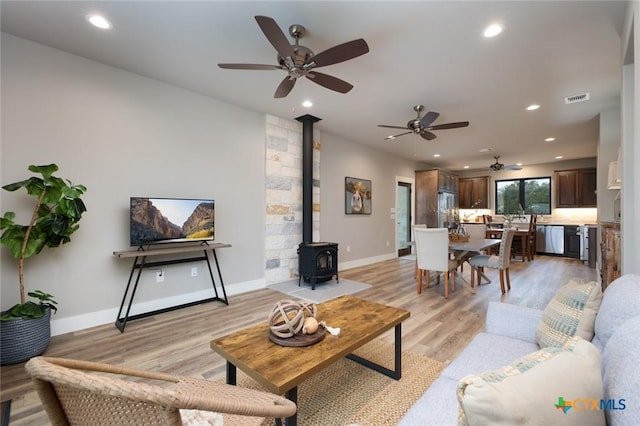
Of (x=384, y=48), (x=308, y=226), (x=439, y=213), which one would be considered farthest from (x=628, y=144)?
(x=439, y=213)

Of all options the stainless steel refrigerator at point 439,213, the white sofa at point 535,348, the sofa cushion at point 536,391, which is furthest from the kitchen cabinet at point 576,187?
the sofa cushion at point 536,391

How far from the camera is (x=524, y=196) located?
8.36m

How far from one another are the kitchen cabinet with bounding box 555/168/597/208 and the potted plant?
1019 cm

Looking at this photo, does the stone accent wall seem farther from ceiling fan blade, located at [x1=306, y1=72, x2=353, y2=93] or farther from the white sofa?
the white sofa

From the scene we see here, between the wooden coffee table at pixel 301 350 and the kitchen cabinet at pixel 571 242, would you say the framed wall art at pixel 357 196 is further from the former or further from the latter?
the kitchen cabinet at pixel 571 242

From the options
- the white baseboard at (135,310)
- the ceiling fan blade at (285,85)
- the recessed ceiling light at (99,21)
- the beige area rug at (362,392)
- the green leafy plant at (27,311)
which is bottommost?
the beige area rug at (362,392)

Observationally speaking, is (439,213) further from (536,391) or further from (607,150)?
(536,391)

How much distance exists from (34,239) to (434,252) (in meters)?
4.31

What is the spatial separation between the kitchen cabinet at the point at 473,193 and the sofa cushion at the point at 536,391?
9382mm

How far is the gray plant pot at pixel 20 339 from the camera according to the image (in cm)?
215

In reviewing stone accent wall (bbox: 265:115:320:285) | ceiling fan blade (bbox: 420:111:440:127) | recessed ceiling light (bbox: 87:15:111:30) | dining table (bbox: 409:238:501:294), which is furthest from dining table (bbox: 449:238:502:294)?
recessed ceiling light (bbox: 87:15:111:30)

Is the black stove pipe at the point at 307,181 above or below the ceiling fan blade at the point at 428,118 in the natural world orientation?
below

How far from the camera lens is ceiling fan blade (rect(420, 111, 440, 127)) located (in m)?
3.52

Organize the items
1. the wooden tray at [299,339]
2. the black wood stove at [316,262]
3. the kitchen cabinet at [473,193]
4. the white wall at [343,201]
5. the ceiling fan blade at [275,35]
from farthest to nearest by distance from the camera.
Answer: the kitchen cabinet at [473,193], the white wall at [343,201], the black wood stove at [316,262], the ceiling fan blade at [275,35], the wooden tray at [299,339]
